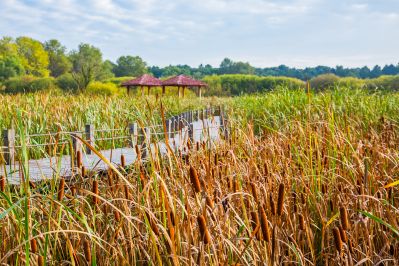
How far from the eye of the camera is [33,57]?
73.3 m

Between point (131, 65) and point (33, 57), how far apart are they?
28822 millimetres

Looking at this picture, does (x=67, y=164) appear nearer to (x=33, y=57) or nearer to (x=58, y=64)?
(x=33, y=57)

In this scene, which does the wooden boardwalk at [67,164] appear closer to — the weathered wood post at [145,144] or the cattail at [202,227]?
the weathered wood post at [145,144]

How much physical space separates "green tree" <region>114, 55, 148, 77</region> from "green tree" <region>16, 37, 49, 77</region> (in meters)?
24.0

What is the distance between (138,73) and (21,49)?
81.9 ft

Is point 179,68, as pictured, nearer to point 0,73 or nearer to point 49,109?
point 0,73

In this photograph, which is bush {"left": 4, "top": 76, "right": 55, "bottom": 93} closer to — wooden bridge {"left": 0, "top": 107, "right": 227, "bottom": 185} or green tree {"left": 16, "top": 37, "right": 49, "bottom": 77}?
green tree {"left": 16, "top": 37, "right": 49, "bottom": 77}

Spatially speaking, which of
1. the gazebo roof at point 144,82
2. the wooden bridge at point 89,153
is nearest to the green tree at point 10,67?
the gazebo roof at point 144,82

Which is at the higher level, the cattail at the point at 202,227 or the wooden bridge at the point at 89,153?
the cattail at the point at 202,227

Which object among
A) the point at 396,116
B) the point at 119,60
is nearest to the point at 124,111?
the point at 396,116

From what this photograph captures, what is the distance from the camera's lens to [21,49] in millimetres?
77188

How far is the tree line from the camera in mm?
64500

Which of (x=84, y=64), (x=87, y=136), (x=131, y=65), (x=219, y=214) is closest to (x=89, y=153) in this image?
(x=87, y=136)

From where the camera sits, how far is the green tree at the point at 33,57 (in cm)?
6862
